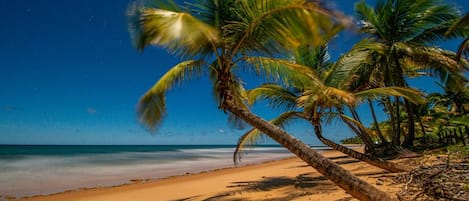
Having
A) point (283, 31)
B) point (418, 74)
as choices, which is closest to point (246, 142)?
point (283, 31)

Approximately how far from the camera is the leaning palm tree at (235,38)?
3.70m

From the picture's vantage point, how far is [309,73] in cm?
486

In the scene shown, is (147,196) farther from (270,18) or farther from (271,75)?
(270,18)

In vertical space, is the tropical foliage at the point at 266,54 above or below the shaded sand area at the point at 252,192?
above

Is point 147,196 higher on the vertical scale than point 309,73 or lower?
lower

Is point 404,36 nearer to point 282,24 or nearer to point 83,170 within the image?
point 282,24

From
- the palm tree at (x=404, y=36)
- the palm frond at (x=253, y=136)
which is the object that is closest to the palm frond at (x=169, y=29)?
the palm frond at (x=253, y=136)

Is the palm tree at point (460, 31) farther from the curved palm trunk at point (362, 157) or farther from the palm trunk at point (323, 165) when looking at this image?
the palm trunk at point (323, 165)

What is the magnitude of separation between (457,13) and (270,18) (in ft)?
27.0

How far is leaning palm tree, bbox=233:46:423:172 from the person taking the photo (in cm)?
570

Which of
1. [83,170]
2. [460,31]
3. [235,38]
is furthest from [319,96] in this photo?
[83,170]

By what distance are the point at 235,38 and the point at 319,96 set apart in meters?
2.07

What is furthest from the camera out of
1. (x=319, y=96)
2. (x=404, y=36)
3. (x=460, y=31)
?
(x=404, y=36)

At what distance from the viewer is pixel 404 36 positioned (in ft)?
36.0
